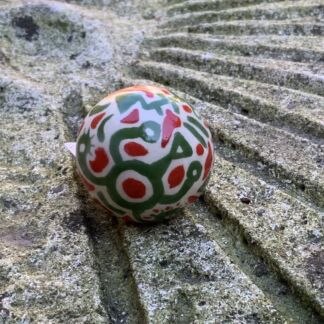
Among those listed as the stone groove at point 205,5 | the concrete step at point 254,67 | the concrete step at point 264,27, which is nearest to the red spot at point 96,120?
the concrete step at point 254,67

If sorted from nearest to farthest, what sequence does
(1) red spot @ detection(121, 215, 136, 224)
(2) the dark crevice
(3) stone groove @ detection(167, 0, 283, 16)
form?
(2) the dark crevice, (1) red spot @ detection(121, 215, 136, 224), (3) stone groove @ detection(167, 0, 283, 16)

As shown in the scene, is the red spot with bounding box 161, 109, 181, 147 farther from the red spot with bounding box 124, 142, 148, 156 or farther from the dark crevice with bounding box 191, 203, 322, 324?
the dark crevice with bounding box 191, 203, 322, 324

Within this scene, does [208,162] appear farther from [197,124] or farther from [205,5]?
[205,5]

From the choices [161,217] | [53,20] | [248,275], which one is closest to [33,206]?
[161,217]

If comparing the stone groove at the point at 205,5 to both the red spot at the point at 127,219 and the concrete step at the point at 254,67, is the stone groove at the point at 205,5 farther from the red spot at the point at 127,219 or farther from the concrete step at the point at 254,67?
the red spot at the point at 127,219

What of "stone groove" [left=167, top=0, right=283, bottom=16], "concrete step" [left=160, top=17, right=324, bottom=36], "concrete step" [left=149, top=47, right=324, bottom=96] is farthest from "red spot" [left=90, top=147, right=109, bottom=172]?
"stone groove" [left=167, top=0, right=283, bottom=16]

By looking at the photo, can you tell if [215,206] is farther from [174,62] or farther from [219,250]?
[174,62]
